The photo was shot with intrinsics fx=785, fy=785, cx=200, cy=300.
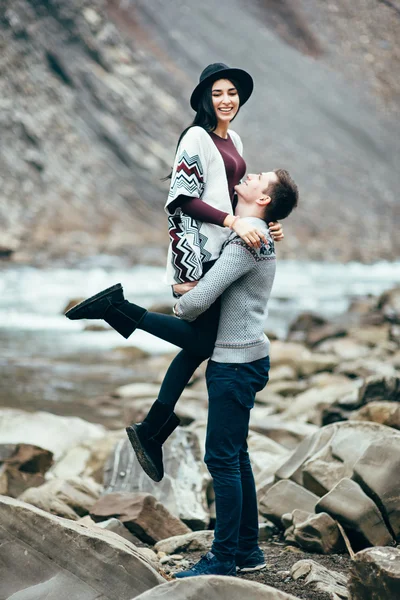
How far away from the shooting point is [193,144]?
11.5 ft

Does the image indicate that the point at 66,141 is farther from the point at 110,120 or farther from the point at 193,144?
the point at 193,144

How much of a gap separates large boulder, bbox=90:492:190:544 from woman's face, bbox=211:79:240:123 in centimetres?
216

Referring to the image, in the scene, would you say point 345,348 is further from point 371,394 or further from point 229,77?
point 229,77

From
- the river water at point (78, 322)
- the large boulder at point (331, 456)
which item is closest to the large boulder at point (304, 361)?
the river water at point (78, 322)

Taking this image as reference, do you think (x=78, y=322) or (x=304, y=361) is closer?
(x=304, y=361)

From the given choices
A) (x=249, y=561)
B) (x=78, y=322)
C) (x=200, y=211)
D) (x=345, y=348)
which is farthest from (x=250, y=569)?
(x=78, y=322)

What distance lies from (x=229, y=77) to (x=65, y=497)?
281cm

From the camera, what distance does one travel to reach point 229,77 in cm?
369

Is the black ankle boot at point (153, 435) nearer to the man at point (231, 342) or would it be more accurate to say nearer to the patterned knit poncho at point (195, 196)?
the man at point (231, 342)

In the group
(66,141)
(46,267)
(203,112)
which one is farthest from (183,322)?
(66,141)

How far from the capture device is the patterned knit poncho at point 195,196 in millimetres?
3484

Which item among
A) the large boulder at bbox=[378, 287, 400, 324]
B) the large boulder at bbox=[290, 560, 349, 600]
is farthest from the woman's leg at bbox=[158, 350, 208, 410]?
the large boulder at bbox=[378, 287, 400, 324]

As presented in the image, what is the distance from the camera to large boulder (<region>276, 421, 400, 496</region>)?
4.37 m

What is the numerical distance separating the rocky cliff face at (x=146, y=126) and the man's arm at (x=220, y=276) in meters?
27.7
